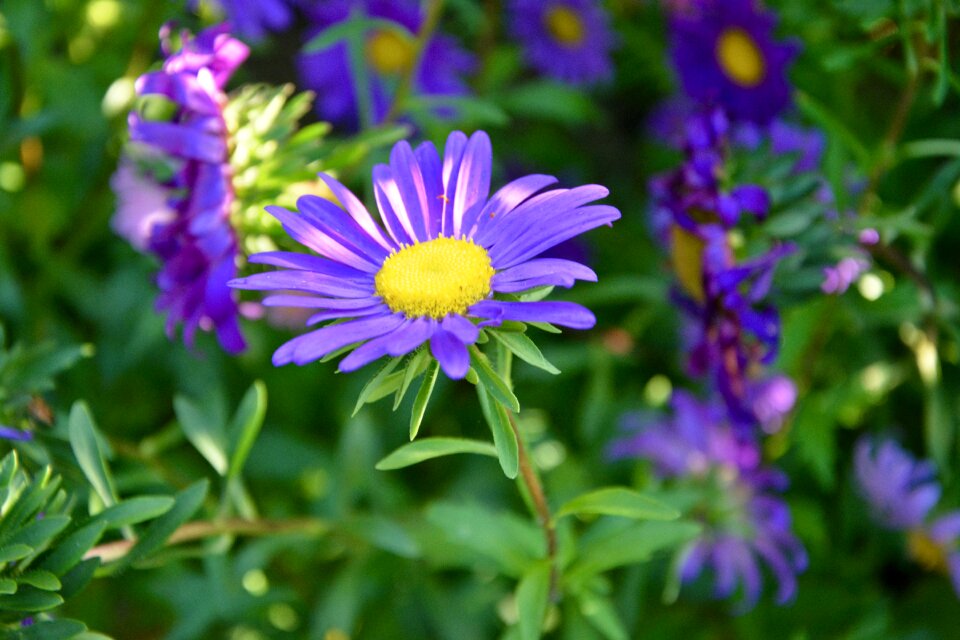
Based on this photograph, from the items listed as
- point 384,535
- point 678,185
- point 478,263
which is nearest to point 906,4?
point 678,185

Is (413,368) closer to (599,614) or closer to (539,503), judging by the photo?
(539,503)

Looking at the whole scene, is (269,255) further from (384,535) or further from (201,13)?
(201,13)

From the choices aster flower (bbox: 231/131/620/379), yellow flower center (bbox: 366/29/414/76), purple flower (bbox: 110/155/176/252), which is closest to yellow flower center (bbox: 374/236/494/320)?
aster flower (bbox: 231/131/620/379)

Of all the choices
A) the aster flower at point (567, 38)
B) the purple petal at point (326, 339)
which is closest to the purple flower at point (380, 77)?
the aster flower at point (567, 38)

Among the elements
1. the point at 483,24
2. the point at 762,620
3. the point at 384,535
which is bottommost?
the point at 762,620

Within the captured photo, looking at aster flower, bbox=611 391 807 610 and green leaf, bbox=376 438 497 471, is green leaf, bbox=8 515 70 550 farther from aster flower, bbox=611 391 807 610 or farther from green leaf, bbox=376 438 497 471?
aster flower, bbox=611 391 807 610

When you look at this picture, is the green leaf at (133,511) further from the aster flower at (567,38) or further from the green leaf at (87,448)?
the aster flower at (567,38)
